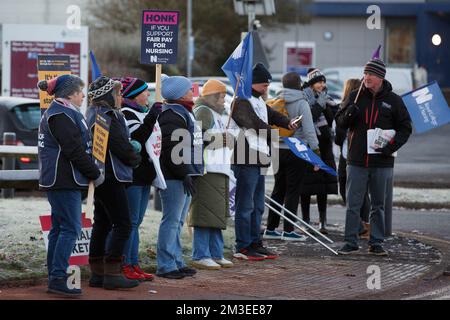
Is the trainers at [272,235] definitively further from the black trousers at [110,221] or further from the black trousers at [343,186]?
the black trousers at [110,221]

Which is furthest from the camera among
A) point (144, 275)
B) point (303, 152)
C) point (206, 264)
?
point (303, 152)

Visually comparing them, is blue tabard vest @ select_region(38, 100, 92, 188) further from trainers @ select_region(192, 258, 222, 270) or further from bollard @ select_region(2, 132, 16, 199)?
bollard @ select_region(2, 132, 16, 199)

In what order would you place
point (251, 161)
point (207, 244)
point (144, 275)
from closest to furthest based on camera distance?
point (144, 275) → point (207, 244) → point (251, 161)

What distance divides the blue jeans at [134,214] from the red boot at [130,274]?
8 centimetres

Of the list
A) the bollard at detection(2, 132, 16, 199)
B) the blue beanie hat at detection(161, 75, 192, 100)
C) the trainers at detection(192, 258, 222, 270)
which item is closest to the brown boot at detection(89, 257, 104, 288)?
the trainers at detection(192, 258, 222, 270)

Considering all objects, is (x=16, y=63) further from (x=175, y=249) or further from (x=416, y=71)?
(x=416, y=71)

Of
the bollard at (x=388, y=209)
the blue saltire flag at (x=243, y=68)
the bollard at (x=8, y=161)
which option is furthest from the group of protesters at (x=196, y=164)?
the bollard at (x=8, y=161)

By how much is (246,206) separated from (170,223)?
5.04 ft

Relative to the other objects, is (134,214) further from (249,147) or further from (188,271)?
(249,147)

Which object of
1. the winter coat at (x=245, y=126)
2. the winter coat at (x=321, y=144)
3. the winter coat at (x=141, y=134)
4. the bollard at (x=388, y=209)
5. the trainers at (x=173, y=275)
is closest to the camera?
the winter coat at (x=141, y=134)

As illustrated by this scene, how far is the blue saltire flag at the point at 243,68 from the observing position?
37.1ft

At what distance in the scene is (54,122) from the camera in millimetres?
8703

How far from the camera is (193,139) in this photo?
32.7 ft

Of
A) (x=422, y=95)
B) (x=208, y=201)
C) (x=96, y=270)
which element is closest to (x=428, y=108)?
(x=422, y=95)
